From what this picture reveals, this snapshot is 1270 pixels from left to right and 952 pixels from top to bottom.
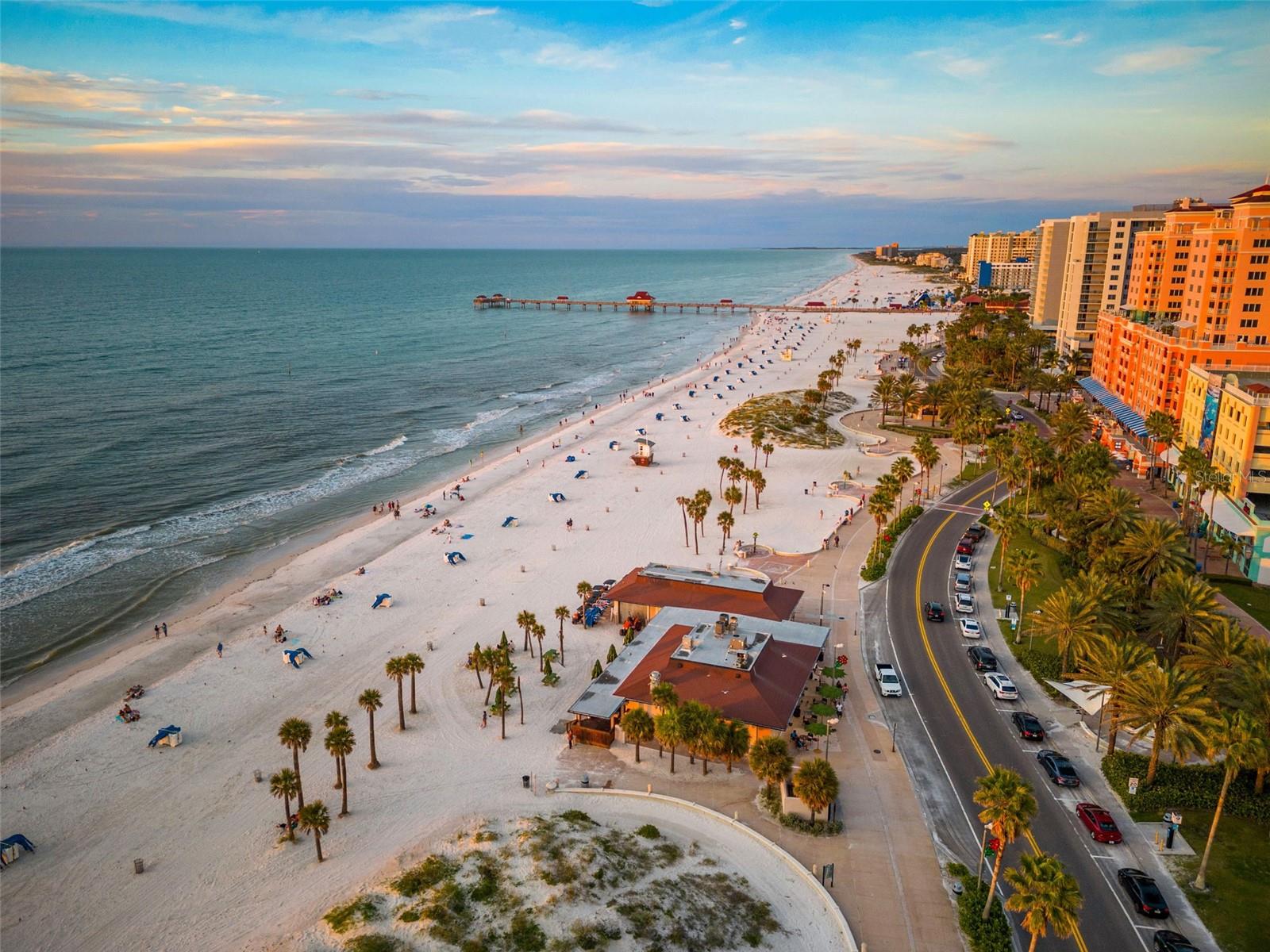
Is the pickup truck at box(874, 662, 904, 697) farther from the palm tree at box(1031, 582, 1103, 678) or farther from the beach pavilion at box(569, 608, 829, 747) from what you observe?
the palm tree at box(1031, 582, 1103, 678)

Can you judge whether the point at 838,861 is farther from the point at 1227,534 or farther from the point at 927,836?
the point at 1227,534

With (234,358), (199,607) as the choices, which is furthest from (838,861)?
(234,358)

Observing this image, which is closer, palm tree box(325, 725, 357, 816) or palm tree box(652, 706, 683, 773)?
palm tree box(325, 725, 357, 816)

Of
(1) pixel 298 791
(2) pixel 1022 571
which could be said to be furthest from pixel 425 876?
(2) pixel 1022 571

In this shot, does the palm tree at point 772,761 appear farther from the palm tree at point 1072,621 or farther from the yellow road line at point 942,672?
the palm tree at point 1072,621

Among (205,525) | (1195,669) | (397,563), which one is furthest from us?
(205,525)

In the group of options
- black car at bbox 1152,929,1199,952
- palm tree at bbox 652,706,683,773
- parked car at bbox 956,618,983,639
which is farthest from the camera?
parked car at bbox 956,618,983,639

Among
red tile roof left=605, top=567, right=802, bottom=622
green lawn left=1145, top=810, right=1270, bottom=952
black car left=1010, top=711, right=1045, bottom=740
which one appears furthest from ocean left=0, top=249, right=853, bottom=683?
green lawn left=1145, top=810, right=1270, bottom=952

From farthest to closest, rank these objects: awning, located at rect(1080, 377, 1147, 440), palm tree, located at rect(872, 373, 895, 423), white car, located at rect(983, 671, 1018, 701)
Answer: palm tree, located at rect(872, 373, 895, 423) < awning, located at rect(1080, 377, 1147, 440) < white car, located at rect(983, 671, 1018, 701)
